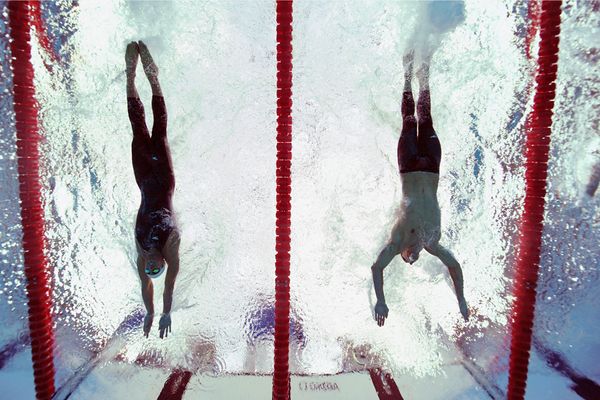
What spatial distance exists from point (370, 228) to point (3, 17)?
97.5 inches

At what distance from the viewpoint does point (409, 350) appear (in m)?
3.05

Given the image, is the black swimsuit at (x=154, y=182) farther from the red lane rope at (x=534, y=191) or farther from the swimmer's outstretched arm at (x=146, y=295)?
the red lane rope at (x=534, y=191)

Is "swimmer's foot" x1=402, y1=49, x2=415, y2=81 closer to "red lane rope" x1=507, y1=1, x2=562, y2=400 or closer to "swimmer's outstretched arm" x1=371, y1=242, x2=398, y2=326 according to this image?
"red lane rope" x1=507, y1=1, x2=562, y2=400

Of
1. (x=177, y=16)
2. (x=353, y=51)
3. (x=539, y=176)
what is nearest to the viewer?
(x=539, y=176)

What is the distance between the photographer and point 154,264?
205 cm

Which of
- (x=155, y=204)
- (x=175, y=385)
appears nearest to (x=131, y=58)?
(x=155, y=204)

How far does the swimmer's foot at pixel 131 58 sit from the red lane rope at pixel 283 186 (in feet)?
2.25

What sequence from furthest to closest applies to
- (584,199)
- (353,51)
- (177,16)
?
(584,199)
(353,51)
(177,16)

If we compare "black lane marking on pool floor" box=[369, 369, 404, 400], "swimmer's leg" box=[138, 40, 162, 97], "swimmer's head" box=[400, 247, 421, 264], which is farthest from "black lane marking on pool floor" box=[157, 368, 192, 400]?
"swimmer's leg" box=[138, 40, 162, 97]

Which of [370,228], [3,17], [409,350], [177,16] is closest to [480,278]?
[409,350]

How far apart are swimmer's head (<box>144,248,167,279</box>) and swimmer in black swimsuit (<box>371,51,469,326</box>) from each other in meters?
1.10

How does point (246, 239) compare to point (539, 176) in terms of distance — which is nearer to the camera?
point (539, 176)

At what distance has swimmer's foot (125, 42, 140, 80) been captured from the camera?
1935 mm

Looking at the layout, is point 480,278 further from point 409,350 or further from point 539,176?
point 539,176
